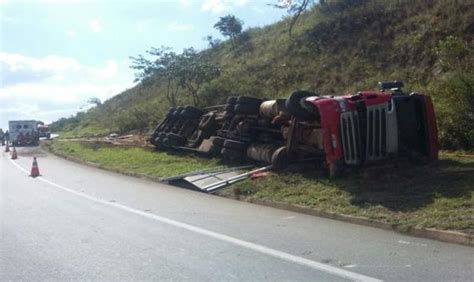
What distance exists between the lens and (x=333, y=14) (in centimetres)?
3466

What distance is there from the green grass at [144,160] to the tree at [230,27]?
75.2 ft

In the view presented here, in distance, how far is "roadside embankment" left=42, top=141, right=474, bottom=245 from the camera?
8.45 meters

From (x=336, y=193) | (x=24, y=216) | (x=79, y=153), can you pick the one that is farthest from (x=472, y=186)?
(x=79, y=153)

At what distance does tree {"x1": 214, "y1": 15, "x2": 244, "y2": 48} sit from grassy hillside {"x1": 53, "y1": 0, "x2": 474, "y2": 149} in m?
6.89

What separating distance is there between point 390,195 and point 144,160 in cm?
1259

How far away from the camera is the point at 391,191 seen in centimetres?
1071

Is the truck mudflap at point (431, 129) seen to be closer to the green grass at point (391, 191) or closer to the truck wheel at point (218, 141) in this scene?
the green grass at point (391, 191)

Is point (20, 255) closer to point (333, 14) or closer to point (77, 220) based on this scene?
point (77, 220)

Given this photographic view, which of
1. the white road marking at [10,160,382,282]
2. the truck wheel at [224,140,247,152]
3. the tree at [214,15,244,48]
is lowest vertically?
the white road marking at [10,160,382,282]

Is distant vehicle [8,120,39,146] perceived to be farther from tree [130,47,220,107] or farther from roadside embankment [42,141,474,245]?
roadside embankment [42,141,474,245]

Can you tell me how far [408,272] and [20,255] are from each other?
15.6 ft

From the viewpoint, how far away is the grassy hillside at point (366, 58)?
15.5 meters

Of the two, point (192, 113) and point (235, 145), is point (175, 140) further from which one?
point (235, 145)

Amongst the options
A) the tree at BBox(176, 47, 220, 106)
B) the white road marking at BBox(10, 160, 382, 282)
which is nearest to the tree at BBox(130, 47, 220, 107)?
the tree at BBox(176, 47, 220, 106)
